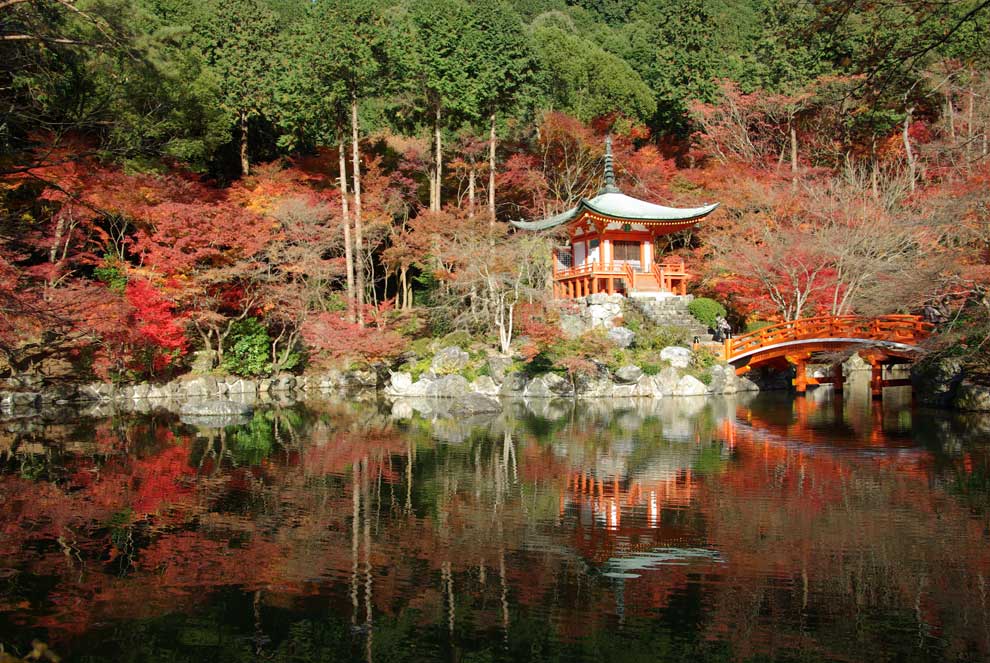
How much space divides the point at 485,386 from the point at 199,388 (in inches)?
296

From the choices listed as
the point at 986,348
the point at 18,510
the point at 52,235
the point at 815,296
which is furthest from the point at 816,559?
the point at 52,235

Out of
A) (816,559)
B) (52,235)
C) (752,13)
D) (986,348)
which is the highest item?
(752,13)

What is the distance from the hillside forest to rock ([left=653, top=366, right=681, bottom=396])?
2315mm

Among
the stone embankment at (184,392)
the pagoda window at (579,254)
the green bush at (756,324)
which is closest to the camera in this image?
the stone embankment at (184,392)

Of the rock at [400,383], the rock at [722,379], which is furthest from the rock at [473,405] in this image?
the rock at [722,379]

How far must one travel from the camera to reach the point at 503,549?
6.96 m

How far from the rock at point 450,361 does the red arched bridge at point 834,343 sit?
22.7 feet

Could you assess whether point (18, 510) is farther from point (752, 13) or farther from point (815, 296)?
point (752, 13)

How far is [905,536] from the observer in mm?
7215

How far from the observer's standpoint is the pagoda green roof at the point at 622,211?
23.0 m

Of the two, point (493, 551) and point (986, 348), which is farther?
point (986, 348)

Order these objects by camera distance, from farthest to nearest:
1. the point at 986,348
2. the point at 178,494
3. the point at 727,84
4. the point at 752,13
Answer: the point at 752,13
the point at 727,84
the point at 986,348
the point at 178,494

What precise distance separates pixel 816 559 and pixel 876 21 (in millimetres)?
4453

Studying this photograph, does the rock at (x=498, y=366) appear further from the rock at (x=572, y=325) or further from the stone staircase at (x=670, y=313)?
the stone staircase at (x=670, y=313)
